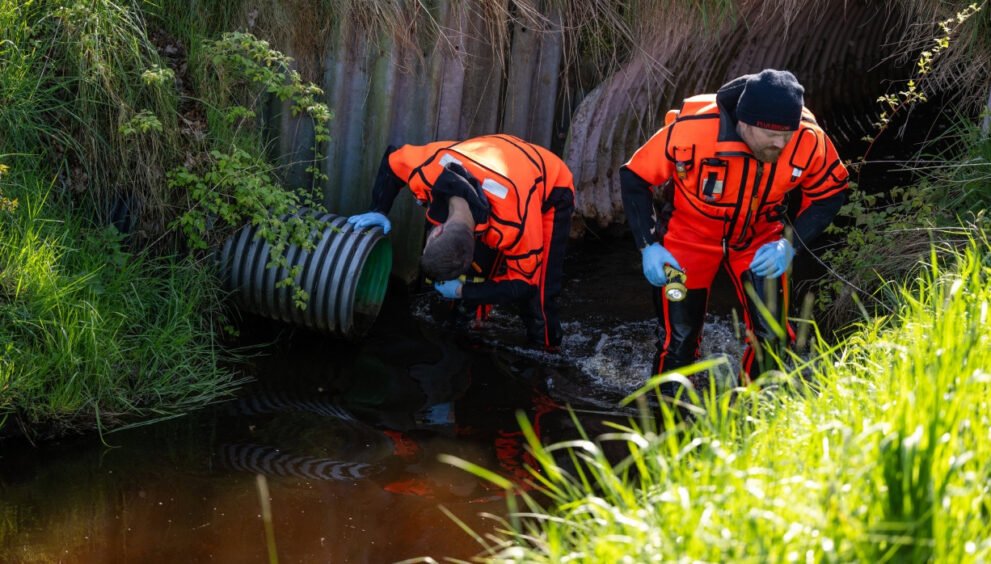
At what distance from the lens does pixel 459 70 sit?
267 inches

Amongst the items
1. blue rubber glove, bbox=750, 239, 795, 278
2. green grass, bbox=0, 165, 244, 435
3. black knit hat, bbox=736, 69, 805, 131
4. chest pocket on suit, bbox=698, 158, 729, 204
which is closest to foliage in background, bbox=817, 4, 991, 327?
blue rubber glove, bbox=750, 239, 795, 278

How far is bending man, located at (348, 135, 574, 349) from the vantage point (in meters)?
5.29

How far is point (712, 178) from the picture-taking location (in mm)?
5082

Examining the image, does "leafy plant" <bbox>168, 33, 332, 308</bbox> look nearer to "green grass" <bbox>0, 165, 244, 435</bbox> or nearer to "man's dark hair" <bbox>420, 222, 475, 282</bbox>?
"green grass" <bbox>0, 165, 244, 435</bbox>

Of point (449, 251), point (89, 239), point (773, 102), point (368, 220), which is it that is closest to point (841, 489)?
point (773, 102)

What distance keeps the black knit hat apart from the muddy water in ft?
5.45

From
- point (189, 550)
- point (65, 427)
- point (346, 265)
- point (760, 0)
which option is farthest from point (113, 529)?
point (760, 0)

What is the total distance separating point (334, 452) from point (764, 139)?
239cm

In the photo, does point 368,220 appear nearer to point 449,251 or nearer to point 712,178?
point 449,251

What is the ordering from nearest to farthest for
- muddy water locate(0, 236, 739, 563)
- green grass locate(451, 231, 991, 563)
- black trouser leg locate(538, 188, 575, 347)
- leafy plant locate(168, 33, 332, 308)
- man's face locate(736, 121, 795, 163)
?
green grass locate(451, 231, 991, 563) → muddy water locate(0, 236, 739, 563) → man's face locate(736, 121, 795, 163) → leafy plant locate(168, 33, 332, 308) → black trouser leg locate(538, 188, 575, 347)

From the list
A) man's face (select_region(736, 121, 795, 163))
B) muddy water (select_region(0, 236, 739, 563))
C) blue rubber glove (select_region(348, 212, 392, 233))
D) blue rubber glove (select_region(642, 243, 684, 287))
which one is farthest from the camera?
blue rubber glove (select_region(348, 212, 392, 233))

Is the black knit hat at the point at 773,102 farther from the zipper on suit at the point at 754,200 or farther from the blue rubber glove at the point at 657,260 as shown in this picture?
the blue rubber glove at the point at 657,260

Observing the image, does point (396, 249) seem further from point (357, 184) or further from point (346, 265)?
point (346, 265)

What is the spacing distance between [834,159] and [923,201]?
111cm
